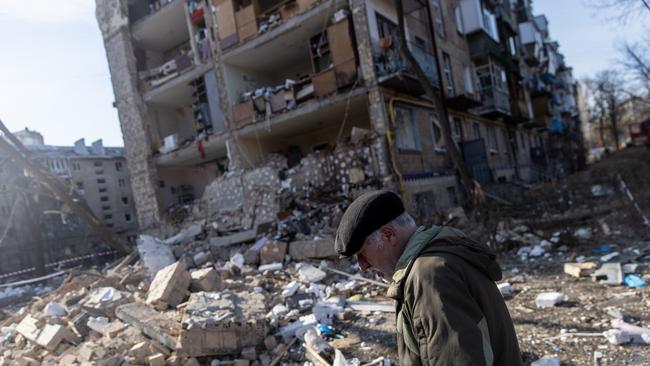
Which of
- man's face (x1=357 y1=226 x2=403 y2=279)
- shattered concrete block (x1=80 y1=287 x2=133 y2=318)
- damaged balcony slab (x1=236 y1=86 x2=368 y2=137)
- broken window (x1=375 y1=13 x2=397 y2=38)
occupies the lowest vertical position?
shattered concrete block (x1=80 y1=287 x2=133 y2=318)

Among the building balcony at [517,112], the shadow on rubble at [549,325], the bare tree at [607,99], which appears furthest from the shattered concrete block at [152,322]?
the bare tree at [607,99]

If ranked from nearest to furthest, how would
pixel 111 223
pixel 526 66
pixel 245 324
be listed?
pixel 245 324 < pixel 526 66 < pixel 111 223

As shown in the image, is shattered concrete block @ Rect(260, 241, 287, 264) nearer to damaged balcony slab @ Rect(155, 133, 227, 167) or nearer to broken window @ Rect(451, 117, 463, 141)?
damaged balcony slab @ Rect(155, 133, 227, 167)

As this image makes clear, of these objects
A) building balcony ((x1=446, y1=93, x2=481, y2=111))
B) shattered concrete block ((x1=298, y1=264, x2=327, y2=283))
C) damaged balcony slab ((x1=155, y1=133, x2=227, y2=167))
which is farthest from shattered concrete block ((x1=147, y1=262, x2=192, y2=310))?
building balcony ((x1=446, y1=93, x2=481, y2=111))

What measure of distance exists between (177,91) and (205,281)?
12.4 metres

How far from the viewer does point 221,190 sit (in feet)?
44.9

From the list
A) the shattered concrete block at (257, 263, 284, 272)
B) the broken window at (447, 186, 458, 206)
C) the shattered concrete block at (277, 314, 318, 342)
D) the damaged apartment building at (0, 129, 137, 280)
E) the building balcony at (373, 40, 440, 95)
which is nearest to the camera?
the shattered concrete block at (277, 314, 318, 342)

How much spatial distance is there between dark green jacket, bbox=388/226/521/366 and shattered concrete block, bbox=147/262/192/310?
16.3 feet

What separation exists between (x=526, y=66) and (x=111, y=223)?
33.7 metres

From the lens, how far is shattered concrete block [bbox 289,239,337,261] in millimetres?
8148

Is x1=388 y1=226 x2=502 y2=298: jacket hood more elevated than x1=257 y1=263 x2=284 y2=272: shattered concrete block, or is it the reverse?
x1=388 y1=226 x2=502 y2=298: jacket hood

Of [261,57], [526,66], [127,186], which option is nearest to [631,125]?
[526,66]

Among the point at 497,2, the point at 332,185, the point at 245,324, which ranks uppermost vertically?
the point at 497,2

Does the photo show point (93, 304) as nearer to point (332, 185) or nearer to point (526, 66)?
point (332, 185)
